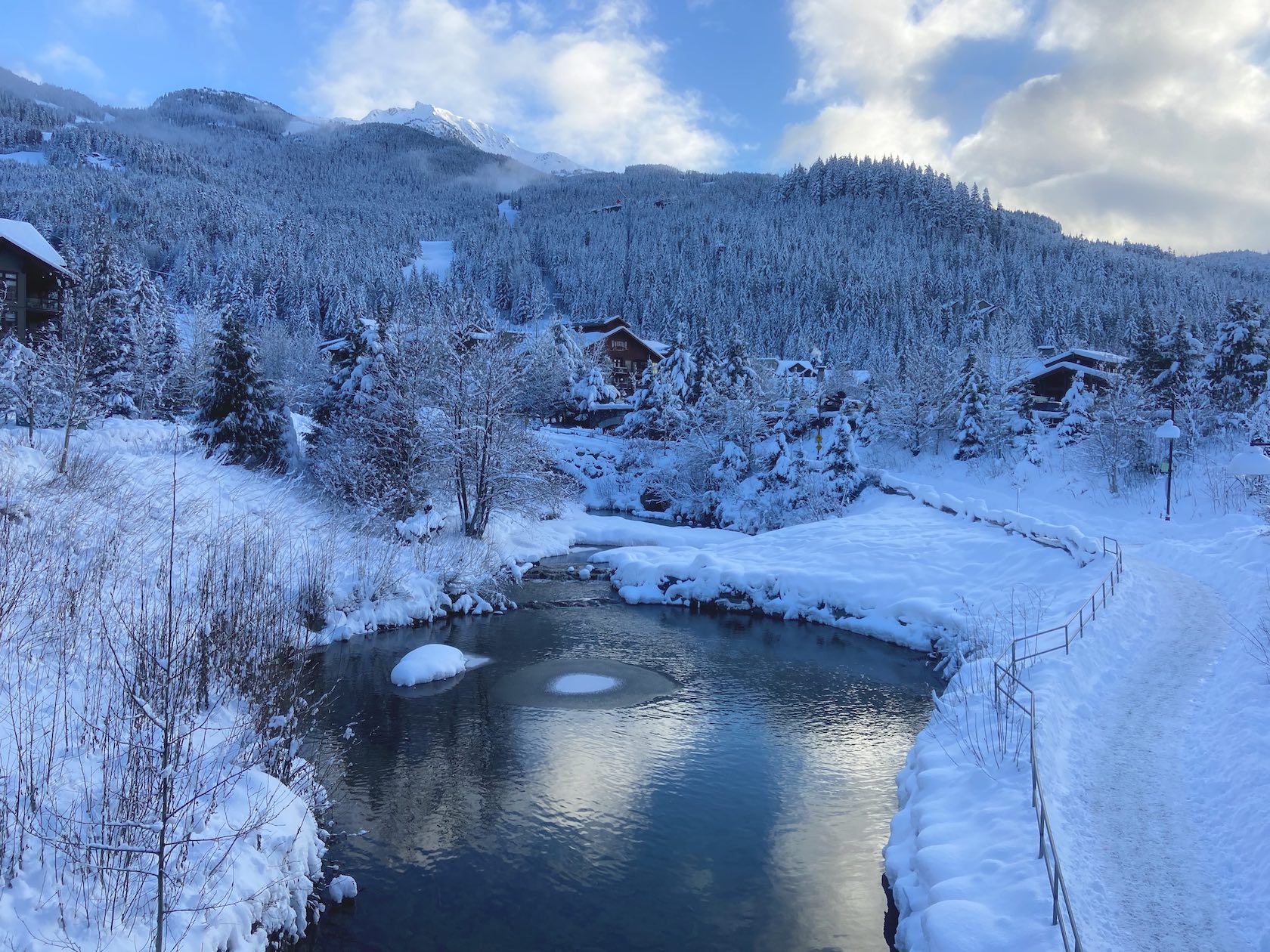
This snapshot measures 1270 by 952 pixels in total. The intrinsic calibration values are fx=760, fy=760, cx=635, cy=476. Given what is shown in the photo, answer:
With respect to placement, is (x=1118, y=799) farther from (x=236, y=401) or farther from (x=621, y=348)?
(x=621, y=348)

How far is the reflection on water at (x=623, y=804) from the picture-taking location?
1023 centimetres

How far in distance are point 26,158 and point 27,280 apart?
188175mm

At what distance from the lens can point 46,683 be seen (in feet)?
35.9

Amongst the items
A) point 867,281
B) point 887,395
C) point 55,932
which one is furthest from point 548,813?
point 867,281

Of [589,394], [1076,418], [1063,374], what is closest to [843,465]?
[1076,418]

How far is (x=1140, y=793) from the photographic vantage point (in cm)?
1032

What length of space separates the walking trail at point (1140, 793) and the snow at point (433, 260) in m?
139

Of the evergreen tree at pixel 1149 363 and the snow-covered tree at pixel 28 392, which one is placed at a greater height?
the evergreen tree at pixel 1149 363

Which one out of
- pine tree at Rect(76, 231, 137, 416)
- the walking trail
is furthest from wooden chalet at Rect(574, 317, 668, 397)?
the walking trail

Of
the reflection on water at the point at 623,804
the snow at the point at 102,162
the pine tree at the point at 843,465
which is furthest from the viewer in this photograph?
the snow at the point at 102,162

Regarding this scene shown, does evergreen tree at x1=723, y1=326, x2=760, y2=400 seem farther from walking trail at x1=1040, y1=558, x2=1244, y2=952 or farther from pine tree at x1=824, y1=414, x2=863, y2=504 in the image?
walking trail at x1=1040, y1=558, x2=1244, y2=952

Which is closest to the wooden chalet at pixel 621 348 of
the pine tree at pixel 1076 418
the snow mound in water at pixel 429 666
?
the pine tree at pixel 1076 418

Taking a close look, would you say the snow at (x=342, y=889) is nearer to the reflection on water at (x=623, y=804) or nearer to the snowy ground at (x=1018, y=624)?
the reflection on water at (x=623, y=804)

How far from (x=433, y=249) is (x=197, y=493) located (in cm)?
16870
